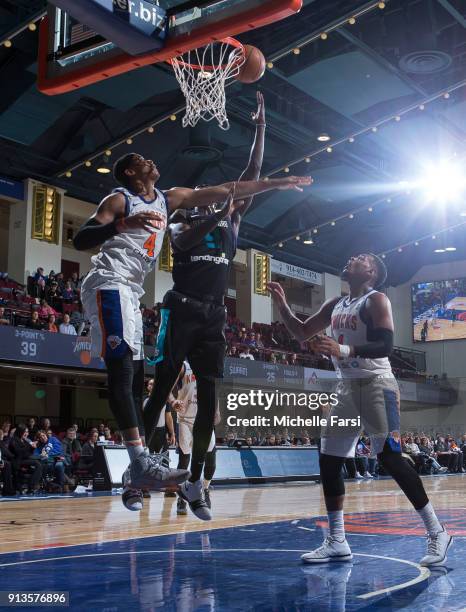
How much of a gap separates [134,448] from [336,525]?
1.56m

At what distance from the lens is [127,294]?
12.9 ft

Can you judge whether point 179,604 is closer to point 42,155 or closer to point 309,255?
point 42,155

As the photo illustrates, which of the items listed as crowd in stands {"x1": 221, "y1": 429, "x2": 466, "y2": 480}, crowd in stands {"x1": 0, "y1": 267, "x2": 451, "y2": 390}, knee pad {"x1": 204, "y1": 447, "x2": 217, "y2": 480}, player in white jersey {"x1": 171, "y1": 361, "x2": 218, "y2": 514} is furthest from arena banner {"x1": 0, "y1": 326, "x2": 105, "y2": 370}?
knee pad {"x1": 204, "y1": 447, "x2": 217, "y2": 480}

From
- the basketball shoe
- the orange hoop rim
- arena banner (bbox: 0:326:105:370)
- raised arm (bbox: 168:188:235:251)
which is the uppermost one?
the orange hoop rim

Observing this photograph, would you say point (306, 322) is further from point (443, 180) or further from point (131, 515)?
point (443, 180)

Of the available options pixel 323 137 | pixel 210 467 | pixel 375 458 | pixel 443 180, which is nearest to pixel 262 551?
pixel 210 467

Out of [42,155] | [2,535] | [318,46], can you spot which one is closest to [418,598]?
[2,535]

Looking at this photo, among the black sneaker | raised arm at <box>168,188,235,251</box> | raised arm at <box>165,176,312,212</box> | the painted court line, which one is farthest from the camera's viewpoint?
the black sneaker

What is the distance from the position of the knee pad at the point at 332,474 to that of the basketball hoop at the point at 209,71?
3795 mm

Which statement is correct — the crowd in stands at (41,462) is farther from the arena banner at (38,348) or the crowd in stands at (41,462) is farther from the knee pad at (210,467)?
the knee pad at (210,467)

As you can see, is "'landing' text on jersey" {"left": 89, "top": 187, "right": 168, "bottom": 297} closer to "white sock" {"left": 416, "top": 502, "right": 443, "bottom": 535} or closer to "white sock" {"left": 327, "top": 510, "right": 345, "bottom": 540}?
"white sock" {"left": 327, "top": 510, "right": 345, "bottom": 540}

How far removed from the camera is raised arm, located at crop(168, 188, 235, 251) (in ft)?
13.7

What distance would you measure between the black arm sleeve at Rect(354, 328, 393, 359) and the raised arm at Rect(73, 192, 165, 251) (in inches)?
55.8

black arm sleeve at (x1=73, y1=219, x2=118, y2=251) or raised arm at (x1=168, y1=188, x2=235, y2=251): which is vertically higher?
raised arm at (x1=168, y1=188, x2=235, y2=251)
